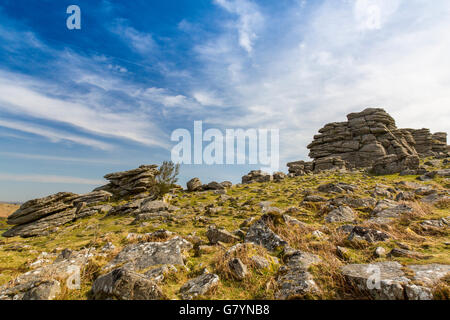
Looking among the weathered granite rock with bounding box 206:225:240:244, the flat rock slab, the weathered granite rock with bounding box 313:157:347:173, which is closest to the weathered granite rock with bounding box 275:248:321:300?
the flat rock slab

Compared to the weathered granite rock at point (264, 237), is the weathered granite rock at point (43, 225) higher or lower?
lower

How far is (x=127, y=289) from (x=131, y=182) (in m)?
34.6

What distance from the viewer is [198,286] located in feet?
16.5

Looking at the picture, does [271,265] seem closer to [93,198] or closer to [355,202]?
[355,202]

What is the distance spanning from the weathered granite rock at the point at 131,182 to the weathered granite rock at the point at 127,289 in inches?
1232

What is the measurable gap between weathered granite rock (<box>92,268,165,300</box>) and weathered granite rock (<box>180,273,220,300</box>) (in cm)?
59

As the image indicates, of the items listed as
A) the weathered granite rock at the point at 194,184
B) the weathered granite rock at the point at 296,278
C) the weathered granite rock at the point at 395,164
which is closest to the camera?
the weathered granite rock at the point at 296,278

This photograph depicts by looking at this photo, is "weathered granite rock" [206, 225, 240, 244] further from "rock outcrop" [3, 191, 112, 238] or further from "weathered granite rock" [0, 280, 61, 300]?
"rock outcrop" [3, 191, 112, 238]

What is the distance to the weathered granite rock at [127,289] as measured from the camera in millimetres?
4562

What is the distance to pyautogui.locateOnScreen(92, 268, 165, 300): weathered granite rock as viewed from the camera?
4562 millimetres

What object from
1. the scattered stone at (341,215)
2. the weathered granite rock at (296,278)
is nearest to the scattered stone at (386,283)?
the weathered granite rock at (296,278)

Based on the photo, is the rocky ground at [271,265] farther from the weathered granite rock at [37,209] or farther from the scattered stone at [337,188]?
the weathered granite rock at [37,209]
